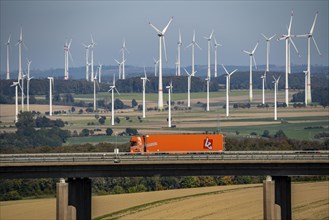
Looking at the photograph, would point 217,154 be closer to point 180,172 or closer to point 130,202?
point 180,172

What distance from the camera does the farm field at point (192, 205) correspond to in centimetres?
11206

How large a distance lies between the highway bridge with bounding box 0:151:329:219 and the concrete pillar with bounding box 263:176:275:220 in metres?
0.19

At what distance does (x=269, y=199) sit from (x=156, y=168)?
9.84 meters

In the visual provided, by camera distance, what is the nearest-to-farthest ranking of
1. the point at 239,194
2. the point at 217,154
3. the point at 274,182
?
the point at 274,182 → the point at 217,154 → the point at 239,194

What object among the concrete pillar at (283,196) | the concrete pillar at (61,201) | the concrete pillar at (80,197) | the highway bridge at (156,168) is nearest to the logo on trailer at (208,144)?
the highway bridge at (156,168)

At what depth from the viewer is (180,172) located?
9506 cm

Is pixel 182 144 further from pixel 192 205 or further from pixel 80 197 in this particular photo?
pixel 80 197

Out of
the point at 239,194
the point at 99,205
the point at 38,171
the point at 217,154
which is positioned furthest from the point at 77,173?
the point at 239,194

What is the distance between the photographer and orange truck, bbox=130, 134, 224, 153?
108000mm

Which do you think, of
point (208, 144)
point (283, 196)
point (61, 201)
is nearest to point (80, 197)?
point (61, 201)

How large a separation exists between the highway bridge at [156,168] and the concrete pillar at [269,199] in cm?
19

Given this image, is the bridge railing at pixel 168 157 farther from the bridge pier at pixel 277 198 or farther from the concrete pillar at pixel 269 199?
the concrete pillar at pixel 269 199

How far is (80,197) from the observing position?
93750 millimetres

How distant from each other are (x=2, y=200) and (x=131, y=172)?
41.8 meters
